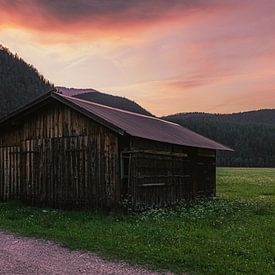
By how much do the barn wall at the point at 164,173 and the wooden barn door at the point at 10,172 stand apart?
675cm

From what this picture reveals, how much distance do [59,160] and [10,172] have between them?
3610 millimetres

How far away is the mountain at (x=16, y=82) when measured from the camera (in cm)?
7360

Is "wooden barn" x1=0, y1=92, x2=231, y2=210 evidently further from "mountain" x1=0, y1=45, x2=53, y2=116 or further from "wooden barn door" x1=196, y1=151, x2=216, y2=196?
"mountain" x1=0, y1=45, x2=53, y2=116

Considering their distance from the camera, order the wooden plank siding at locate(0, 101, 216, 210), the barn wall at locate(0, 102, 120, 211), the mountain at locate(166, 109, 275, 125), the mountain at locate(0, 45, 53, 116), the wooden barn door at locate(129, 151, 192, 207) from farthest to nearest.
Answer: the mountain at locate(166, 109, 275, 125) → the mountain at locate(0, 45, 53, 116) → the barn wall at locate(0, 102, 120, 211) → the wooden plank siding at locate(0, 101, 216, 210) → the wooden barn door at locate(129, 151, 192, 207)

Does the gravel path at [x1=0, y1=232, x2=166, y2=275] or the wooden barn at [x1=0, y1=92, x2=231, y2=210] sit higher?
the wooden barn at [x1=0, y1=92, x2=231, y2=210]

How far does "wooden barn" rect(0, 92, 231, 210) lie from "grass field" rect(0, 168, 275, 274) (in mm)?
1303

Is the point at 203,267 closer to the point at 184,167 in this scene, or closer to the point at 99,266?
the point at 99,266

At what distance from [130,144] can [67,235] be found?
241 inches

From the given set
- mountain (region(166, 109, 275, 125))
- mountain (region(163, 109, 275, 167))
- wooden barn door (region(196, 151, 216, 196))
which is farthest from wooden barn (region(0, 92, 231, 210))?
mountain (region(166, 109, 275, 125))

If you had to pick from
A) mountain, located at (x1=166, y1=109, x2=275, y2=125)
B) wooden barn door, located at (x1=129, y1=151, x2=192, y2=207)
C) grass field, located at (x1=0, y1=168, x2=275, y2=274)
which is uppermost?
mountain, located at (x1=166, y1=109, x2=275, y2=125)

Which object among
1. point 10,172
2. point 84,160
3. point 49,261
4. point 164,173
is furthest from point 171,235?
point 10,172

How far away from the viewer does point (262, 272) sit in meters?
9.05

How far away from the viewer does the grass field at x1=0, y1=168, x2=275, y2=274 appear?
9766mm

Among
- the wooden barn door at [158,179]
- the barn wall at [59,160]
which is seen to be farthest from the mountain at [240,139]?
the barn wall at [59,160]
